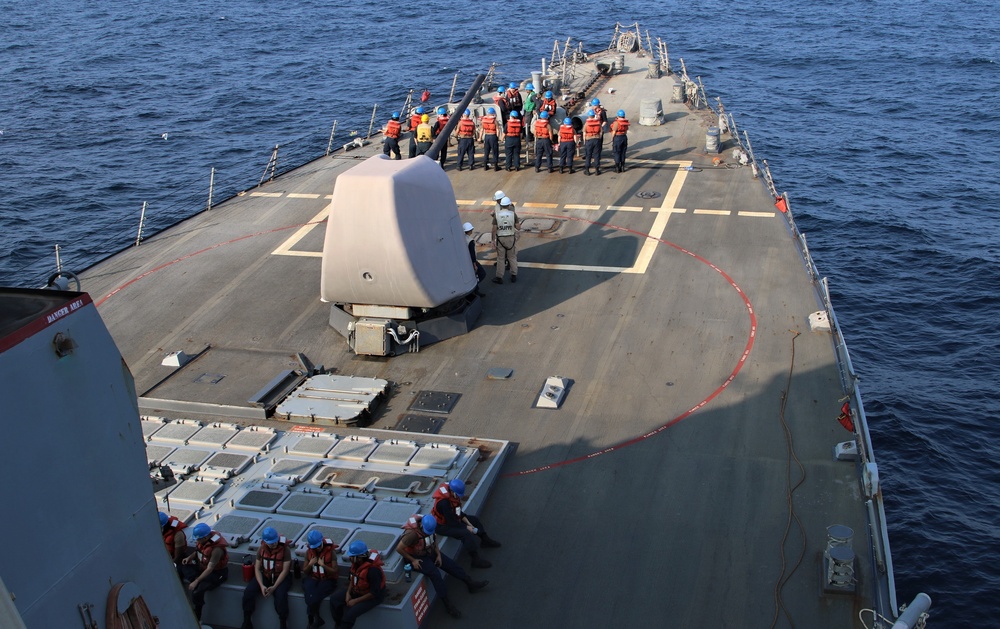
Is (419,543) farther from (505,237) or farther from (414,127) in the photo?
(414,127)

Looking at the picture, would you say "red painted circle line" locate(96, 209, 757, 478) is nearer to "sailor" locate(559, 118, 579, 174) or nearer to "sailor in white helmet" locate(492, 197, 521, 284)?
"sailor" locate(559, 118, 579, 174)

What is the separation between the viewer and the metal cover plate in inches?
621

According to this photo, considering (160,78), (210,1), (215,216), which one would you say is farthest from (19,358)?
(210,1)

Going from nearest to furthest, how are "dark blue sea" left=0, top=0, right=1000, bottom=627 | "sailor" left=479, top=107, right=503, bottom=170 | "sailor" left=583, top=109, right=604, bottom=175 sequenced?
"dark blue sea" left=0, top=0, right=1000, bottom=627
"sailor" left=583, top=109, right=604, bottom=175
"sailor" left=479, top=107, right=503, bottom=170

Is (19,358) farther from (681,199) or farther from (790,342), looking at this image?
(681,199)

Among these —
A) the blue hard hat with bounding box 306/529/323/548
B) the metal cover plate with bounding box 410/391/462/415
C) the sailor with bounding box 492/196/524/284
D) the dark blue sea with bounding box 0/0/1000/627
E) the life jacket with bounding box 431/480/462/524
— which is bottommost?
the dark blue sea with bounding box 0/0/1000/627

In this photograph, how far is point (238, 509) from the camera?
496 inches

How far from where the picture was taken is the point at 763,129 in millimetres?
50281

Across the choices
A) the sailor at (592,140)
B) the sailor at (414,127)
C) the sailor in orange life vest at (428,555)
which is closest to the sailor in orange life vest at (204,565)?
the sailor in orange life vest at (428,555)

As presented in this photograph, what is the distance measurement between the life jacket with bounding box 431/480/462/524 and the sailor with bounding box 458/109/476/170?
650 inches

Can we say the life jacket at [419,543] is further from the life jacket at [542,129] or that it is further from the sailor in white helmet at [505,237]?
the life jacket at [542,129]

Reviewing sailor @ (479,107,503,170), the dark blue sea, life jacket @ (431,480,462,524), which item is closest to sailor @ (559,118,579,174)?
sailor @ (479,107,503,170)

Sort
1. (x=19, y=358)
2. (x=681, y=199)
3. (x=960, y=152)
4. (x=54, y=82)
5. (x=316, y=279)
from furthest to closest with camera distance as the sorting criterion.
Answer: (x=54, y=82) → (x=960, y=152) → (x=681, y=199) → (x=316, y=279) → (x=19, y=358)

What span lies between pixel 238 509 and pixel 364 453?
1999mm
